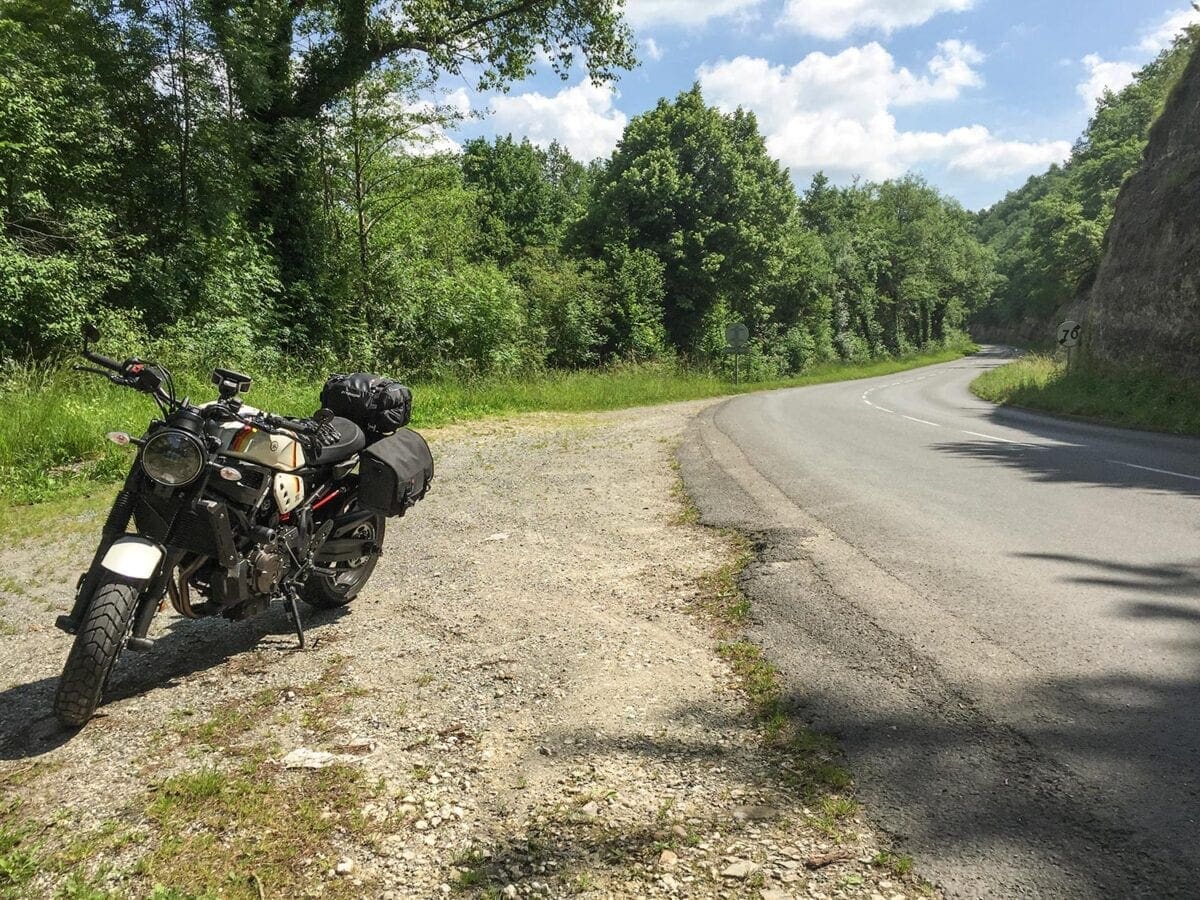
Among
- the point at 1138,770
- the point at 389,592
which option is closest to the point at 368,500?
the point at 389,592

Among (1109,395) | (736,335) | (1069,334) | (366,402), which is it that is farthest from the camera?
(736,335)

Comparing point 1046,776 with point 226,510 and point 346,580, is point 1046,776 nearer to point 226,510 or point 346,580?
point 226,510

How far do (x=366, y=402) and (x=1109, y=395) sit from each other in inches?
805

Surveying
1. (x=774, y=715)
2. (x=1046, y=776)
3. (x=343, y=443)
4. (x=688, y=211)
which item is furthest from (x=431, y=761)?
(x=688, y=211)

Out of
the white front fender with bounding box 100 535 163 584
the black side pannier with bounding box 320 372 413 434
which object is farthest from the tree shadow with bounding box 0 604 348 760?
the black side pannier with bounding box 320 372 413 434

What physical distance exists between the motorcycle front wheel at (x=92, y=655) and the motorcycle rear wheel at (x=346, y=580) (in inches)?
48.6

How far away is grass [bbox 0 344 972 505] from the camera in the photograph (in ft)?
28.1

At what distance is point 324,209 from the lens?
20641 millimetres

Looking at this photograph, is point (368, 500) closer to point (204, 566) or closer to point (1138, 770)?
point (204, 566)

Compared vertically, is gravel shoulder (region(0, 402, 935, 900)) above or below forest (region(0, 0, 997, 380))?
below

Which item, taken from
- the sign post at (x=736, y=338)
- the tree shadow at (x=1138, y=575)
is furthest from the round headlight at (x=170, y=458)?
the sign post at (x=736, y=338)

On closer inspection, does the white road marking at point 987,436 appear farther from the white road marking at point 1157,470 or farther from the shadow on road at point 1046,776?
the shadow on road at point 1046,776

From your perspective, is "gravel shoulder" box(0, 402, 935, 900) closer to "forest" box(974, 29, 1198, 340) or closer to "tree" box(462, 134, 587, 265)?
"tree" box(462, 134, 587, 265)

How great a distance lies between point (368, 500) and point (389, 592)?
3.16 feet
